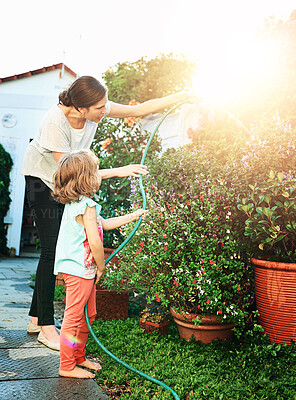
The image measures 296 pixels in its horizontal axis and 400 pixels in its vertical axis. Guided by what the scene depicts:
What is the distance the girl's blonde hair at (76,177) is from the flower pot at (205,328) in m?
0.97

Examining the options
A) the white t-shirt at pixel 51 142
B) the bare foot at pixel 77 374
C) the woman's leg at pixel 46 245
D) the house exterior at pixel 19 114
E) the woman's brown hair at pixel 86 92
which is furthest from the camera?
the house exterior at pixel 19 114

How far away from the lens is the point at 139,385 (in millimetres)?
1851

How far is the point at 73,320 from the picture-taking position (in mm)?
1936

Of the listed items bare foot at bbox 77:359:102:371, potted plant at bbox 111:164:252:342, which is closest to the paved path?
bare foot at bbox 77:359:102:371

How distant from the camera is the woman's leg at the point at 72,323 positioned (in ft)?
6.24

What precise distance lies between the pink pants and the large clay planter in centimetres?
95

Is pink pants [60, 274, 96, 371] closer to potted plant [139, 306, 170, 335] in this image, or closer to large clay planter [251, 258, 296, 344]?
potted plant [139, 306, 170, 335]

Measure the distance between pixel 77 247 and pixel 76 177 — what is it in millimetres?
338

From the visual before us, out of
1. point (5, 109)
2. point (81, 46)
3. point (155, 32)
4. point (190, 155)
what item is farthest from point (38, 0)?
point (5, 109)

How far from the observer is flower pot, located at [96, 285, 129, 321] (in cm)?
296

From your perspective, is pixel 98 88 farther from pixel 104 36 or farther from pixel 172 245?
pixel 104 36

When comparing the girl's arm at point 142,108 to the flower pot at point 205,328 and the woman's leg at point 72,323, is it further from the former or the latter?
the flower pot at point 205,328

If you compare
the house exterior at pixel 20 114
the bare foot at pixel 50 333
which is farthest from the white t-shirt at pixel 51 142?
the house exterior at pixel 20 114

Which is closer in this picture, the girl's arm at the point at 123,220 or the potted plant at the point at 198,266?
the girl's arm at the point at 123,220
